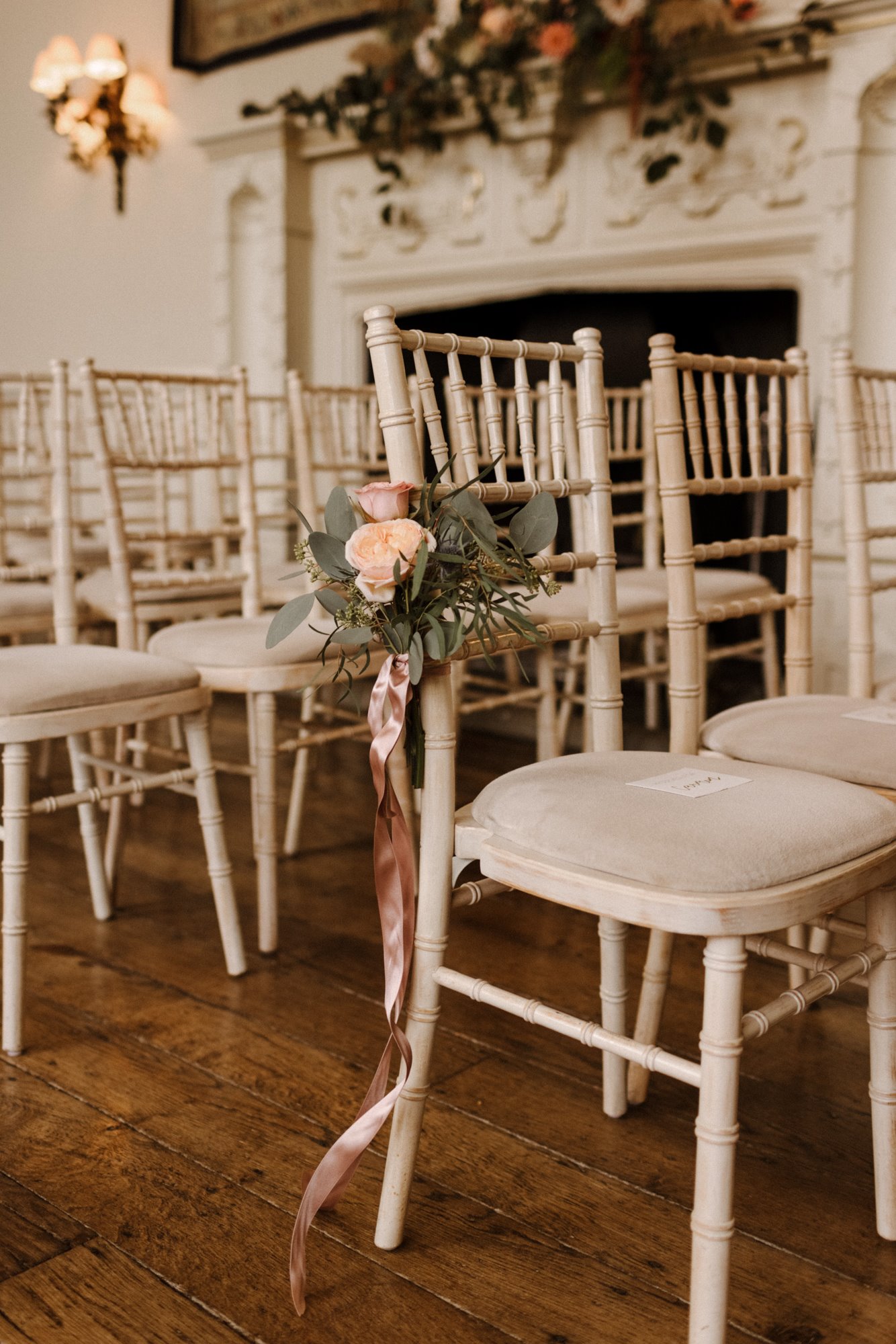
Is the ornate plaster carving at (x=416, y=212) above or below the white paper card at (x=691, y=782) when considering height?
→ above

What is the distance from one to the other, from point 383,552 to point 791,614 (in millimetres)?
839

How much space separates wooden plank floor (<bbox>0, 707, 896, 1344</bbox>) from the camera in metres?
1.16

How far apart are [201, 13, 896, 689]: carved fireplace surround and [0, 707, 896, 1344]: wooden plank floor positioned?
6.32 ft

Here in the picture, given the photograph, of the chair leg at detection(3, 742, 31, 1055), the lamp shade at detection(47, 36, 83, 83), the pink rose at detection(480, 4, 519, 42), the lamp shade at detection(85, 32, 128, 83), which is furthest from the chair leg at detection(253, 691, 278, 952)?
the lamp shade at detection(47, 36, 83, 83)

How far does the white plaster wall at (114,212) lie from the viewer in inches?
187

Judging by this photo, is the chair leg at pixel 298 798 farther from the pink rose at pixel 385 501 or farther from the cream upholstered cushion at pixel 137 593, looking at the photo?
the pink rose at pixel 385 501

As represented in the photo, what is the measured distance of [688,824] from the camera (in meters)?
1.05

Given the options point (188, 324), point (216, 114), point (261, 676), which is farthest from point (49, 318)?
point (261, 676)

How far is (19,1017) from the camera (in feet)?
5.52

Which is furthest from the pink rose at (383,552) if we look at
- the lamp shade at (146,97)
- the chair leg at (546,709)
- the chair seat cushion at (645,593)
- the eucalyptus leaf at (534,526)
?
the lamp shade at (146,97)

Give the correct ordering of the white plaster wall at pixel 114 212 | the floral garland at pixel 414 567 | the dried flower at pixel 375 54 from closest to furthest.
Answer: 1. the floral garland at pixel 414 567
2. the dried flower at pixel 375 54
3. the white plaster wall at pixel 114 212

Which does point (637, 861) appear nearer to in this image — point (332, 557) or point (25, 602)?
point (332, 557)

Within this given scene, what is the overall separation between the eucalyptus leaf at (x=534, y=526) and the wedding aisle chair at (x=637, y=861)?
7 cm

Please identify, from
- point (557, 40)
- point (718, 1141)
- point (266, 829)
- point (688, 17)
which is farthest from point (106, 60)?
point (718, 1141)
